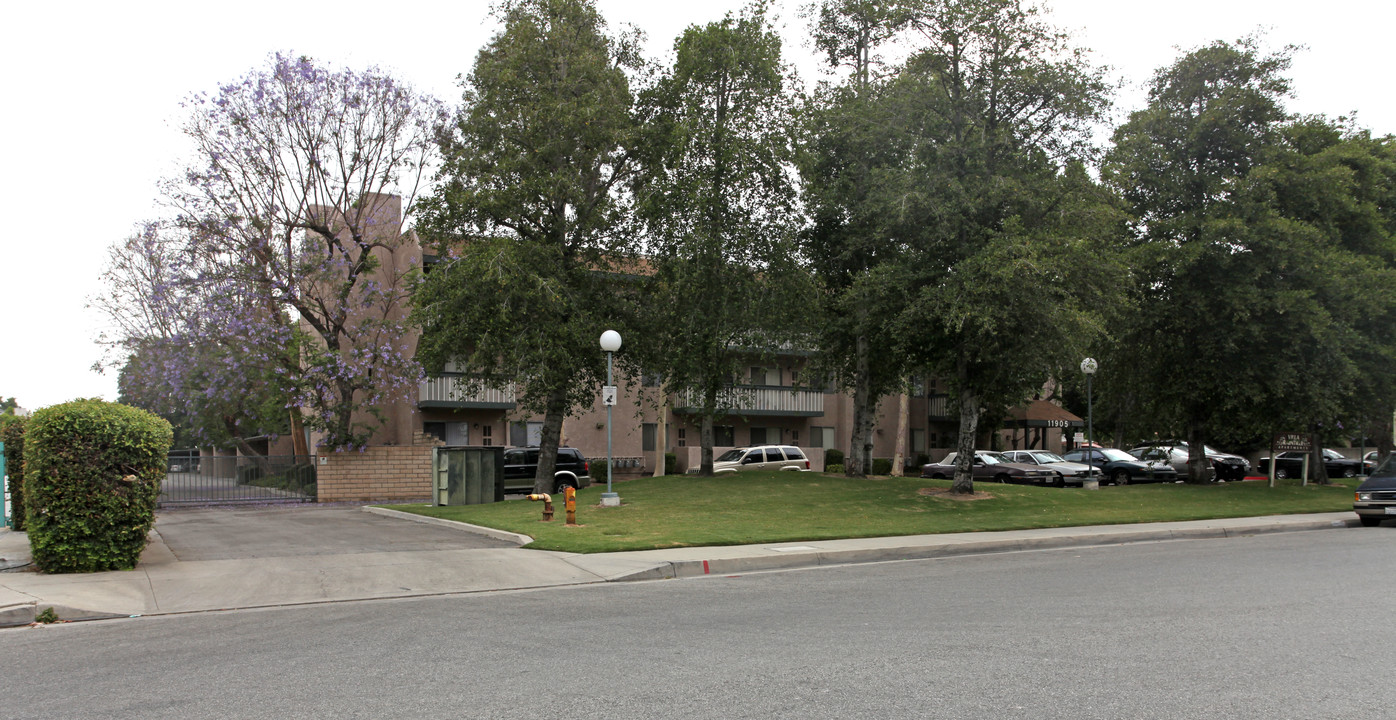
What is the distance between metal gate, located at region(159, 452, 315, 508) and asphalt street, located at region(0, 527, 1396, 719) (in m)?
17.8

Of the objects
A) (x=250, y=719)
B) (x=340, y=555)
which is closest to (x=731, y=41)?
(x=340, y=555)

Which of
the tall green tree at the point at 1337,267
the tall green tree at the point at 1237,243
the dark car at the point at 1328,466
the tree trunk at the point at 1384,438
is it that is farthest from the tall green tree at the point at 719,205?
the dark car at the point at 1328,466

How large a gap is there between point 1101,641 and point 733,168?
16.9m

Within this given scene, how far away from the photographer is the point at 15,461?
16453 mm

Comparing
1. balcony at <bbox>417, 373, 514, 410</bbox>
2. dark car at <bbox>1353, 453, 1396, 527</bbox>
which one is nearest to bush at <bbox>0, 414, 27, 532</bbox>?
balcony at <bbox>417, 373, 514, 410</bbox>

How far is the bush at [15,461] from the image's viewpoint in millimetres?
15656

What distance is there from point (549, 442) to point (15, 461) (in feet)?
38.9

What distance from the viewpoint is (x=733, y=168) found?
22.5m

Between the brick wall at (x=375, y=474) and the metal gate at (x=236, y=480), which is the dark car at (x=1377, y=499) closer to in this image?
the brick wall at (x=375, y=474)

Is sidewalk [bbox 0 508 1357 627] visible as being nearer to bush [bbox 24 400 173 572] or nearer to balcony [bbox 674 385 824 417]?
bush [bbox 24 400 173 572]

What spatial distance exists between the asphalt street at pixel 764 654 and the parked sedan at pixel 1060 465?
2183cm

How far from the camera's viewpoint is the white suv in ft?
113

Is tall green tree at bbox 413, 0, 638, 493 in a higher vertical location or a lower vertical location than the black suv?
higher

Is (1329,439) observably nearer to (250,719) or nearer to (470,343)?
(470,343)
